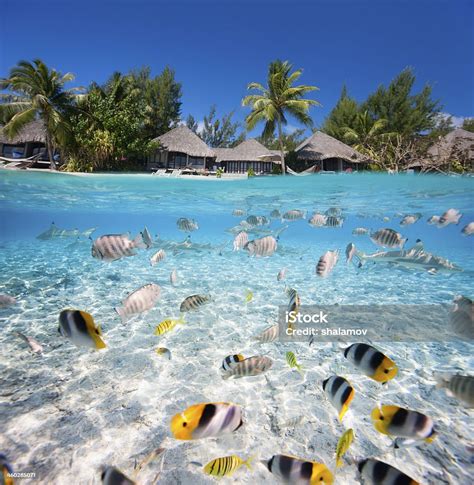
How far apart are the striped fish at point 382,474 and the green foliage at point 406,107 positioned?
42947mm

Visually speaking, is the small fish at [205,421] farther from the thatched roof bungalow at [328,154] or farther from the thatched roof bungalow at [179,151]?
the thatched roof bungalow at [328,154]

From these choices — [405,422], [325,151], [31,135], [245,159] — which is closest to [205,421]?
[405,422]

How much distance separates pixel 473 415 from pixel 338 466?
7.23 feet

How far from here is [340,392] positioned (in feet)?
7.14

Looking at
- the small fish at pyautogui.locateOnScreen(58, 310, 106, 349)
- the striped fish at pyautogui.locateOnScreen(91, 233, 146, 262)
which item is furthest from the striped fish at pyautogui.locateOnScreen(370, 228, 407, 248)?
the small fish at pyautogui.locateOnScreen(58, 310, 106, 349)

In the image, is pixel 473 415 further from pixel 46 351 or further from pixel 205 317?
pixel 46 351

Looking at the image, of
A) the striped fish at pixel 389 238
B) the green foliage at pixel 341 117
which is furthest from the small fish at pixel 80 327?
the green foliage at pixel 341 117

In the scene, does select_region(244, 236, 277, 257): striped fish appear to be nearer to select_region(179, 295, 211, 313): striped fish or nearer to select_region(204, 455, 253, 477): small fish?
→ select_region(179, 295, 211, 313): striped fish

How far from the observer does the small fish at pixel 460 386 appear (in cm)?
228

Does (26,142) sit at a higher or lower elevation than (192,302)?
higher

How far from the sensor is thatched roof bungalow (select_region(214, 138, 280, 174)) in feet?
111

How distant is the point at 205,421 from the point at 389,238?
193 inches

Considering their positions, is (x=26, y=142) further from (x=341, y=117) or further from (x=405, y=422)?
(x=341, y=117)

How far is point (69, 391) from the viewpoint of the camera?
13.1ft
